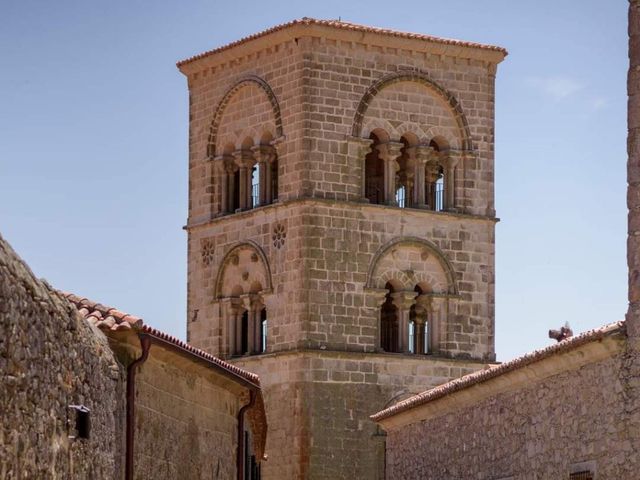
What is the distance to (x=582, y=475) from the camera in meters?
23.7

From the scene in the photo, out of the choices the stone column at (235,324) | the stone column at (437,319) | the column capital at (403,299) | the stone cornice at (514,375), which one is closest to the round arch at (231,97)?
the stone column at (235,324)

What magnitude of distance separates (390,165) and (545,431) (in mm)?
22043

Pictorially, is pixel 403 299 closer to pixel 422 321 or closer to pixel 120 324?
pixel 422 321

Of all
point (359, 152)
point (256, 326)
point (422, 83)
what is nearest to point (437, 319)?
point (256, 326)

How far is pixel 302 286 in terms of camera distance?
45000 millimetres

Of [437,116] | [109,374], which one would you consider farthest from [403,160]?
[109,374]

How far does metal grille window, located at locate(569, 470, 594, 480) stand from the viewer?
2336 centimetres

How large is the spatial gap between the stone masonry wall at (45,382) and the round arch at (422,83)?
2746cm

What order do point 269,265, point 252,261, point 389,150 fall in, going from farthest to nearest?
point 252,261, point 389,150, point 269,265

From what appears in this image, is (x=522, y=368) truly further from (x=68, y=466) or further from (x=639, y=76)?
(x=68, y=466)

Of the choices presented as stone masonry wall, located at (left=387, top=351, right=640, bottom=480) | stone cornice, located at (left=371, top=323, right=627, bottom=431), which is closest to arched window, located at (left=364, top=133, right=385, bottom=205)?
stone cornice, located at (left=371, top=323, right=627, bottom=431)

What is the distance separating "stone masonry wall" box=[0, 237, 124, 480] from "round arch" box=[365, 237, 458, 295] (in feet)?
88.9

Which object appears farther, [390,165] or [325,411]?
[390,165]

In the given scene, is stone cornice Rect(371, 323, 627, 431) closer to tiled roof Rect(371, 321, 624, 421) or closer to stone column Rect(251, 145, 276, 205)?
tiled roof Rect(371, 321, 624, 421)
